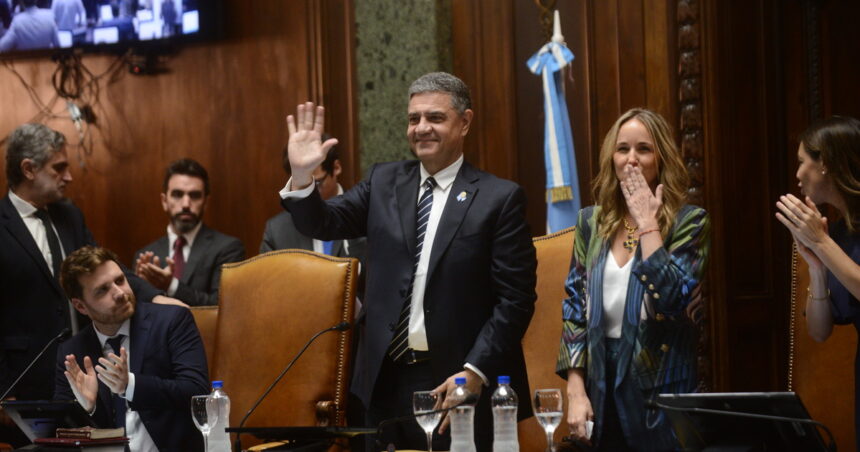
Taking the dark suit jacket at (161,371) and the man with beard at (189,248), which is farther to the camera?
the man with beard at (189,248)

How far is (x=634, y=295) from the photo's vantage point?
2.72m

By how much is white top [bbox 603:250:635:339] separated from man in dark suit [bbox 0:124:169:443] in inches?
73.3

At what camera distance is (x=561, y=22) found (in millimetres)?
4695

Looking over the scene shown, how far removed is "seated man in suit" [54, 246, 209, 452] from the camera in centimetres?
335

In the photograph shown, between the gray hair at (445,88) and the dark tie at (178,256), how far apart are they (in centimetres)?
194

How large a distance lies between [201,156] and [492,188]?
2.55 m

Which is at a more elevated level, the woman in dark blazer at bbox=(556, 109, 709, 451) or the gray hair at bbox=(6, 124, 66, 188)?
the gray hair at bbox=(6, 124, 66, 188)

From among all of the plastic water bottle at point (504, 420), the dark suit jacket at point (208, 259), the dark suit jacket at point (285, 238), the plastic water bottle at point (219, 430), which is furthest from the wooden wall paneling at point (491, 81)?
the plastic water bottle at point (504, 420)

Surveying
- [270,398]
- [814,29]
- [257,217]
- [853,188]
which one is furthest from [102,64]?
[853,188]

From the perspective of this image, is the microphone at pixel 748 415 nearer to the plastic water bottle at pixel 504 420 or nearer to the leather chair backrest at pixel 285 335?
the plastic water bottle at pixel 504 420

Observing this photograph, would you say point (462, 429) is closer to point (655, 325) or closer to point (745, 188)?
point (655, 325)

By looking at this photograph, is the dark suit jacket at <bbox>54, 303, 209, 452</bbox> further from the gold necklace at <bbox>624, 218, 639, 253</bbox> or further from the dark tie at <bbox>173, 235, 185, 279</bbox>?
the gold necklace at <bbox>624, 218, 639, 253</bbox>

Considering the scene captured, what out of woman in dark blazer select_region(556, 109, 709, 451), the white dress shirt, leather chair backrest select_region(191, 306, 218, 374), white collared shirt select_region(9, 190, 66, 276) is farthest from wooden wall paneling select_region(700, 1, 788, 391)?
white collared shirt select_region(9, 190, 66, 276)

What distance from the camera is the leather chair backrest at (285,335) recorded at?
11.0 feet
